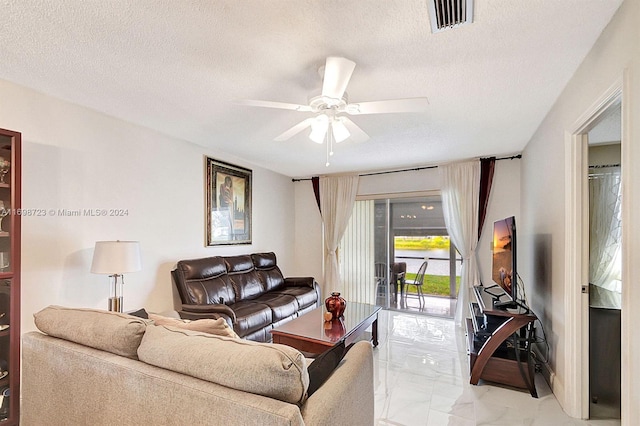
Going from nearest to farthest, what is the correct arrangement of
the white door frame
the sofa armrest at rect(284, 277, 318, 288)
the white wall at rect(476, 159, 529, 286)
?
the white door frame → the white wall at rect(476, 159, 529, 286) → the sofa armrest at rect(284, 277, 318, 288)

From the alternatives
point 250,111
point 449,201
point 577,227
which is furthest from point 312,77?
point 449,201

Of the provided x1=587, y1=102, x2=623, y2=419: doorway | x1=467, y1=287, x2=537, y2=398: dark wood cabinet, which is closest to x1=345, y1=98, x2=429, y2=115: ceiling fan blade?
x1=587, y1=102, x2=623, y2=419: doorway

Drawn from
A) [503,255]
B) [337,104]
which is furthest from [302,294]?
[337,104]

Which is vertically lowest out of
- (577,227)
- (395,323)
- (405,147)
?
(395,323)

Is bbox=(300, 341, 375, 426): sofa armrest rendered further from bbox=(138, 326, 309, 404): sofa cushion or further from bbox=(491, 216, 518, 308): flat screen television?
bbox=(491, 216, 518, 308): flat screen television

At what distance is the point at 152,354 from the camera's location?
4.20 feet

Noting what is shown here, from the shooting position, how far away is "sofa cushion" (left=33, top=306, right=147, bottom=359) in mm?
1380

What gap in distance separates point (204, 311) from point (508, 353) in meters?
2.79

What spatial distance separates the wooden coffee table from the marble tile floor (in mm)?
483

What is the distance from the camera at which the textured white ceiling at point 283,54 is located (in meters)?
1.48

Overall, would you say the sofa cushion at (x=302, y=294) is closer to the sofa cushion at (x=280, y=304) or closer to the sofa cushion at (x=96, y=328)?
the sofa cushion at (x=280, y=304)

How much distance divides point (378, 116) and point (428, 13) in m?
1.34

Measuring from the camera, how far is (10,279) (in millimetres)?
1944

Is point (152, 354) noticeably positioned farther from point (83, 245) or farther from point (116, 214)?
point (116, 214)
